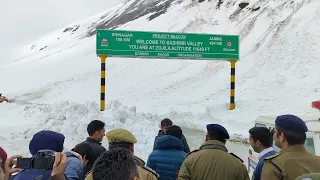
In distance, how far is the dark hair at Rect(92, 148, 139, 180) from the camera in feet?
6.09

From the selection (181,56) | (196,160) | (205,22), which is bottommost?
(196,160)

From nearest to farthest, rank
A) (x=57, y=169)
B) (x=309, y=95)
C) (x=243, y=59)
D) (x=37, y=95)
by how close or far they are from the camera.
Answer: (x=57, y=169) < (x=309, y=95) < (x=243, y=59) < (x=37, y=95)

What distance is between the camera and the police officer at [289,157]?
121 inches

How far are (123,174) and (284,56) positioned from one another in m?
26.3

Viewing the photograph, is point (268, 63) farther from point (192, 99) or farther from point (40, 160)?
point (40, 160)

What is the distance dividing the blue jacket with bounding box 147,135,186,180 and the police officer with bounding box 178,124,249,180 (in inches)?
25.1

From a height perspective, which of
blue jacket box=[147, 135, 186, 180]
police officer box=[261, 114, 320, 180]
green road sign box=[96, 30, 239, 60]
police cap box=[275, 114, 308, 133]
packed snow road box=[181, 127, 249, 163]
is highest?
green road sign box=[96, 30, 239, 60]

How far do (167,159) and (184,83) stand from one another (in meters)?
23.7

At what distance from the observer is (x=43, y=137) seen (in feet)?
10.0

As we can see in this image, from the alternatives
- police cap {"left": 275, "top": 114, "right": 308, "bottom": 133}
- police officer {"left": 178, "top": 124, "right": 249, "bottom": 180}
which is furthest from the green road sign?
police cap {"left": 275, "top": 114, "right": 308, "bottom": 133}

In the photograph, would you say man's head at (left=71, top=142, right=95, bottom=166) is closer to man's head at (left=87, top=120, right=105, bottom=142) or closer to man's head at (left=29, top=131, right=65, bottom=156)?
man's head at (left=87, top=120, right=105, bottom=142)

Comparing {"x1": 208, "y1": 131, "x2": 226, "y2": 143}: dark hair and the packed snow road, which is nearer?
{"x1": 208, "y1": 131, "x2": 226, "y2": 143}: dark hair

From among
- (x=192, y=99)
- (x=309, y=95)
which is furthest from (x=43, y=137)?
(x=192, y=99)

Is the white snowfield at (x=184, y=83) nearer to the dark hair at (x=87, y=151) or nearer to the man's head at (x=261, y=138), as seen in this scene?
the dark hair at (x=87, y=151)
